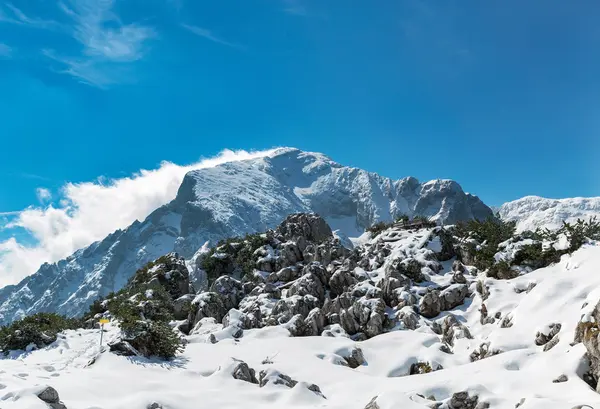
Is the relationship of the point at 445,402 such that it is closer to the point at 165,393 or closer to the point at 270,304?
the point at 165,393

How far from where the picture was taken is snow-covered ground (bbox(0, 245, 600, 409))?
13.6 meters

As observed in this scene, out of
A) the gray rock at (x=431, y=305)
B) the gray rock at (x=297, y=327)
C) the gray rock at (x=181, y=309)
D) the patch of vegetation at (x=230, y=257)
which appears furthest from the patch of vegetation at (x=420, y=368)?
the patch of vegetation at (x=230, y=257)

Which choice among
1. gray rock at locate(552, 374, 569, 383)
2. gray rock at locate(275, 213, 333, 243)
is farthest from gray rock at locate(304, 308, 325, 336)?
gray rock at locate(275, 213, 333, 243)

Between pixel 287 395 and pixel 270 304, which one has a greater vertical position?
pixel 270 304

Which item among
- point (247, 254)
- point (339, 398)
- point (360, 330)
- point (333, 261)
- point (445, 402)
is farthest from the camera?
point (247, 254)

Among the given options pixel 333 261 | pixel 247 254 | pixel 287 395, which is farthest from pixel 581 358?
pixel 247 254

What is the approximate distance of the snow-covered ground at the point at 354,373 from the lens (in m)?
13.6

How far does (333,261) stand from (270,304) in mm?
12756

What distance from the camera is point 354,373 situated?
22.3 m

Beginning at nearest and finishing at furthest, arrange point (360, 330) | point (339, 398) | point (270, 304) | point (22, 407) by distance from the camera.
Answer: point (22, 407) → point (339, 398) → point (360, 330) → point (270, 304)

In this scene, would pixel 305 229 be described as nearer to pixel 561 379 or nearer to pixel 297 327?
pixel 297 327

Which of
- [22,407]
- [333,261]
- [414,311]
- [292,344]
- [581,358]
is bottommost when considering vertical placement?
[22,407]

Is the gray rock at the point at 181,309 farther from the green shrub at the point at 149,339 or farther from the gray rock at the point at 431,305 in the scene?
the green shrub at the point at 149,339

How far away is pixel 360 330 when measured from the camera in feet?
120
